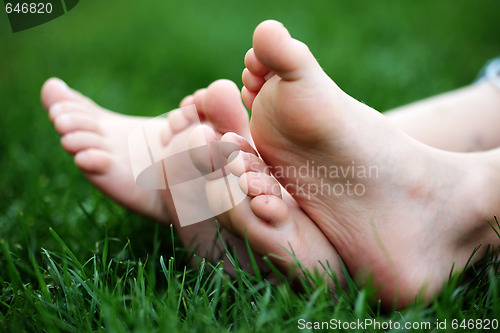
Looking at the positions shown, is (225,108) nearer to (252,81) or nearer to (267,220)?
(252,81)

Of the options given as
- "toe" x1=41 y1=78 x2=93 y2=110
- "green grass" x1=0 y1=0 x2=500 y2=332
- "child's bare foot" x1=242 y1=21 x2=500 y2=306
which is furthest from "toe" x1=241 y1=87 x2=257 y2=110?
"toe" x1=41 y1=78 x2=93 y2=110

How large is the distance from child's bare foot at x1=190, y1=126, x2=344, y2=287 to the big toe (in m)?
0.18

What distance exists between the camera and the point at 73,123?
4.35ft

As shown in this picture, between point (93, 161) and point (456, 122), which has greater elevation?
point (93, 161)

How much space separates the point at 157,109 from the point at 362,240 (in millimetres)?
1261

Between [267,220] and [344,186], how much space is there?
15 centimetres

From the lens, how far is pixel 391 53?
8.14ft

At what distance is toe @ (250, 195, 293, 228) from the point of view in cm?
87

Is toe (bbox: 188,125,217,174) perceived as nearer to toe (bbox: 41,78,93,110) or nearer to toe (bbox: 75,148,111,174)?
toe (bbox: 75,148,111,174)

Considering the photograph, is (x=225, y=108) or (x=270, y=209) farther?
(x=225, y=108)

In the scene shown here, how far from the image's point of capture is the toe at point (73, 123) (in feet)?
4.32

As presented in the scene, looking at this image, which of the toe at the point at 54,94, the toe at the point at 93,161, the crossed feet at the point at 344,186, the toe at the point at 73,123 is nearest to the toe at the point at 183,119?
the crossed feet at the point at 344,186

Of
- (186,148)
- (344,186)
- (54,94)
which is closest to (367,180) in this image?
(344,186)

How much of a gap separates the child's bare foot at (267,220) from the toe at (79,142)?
49cm
